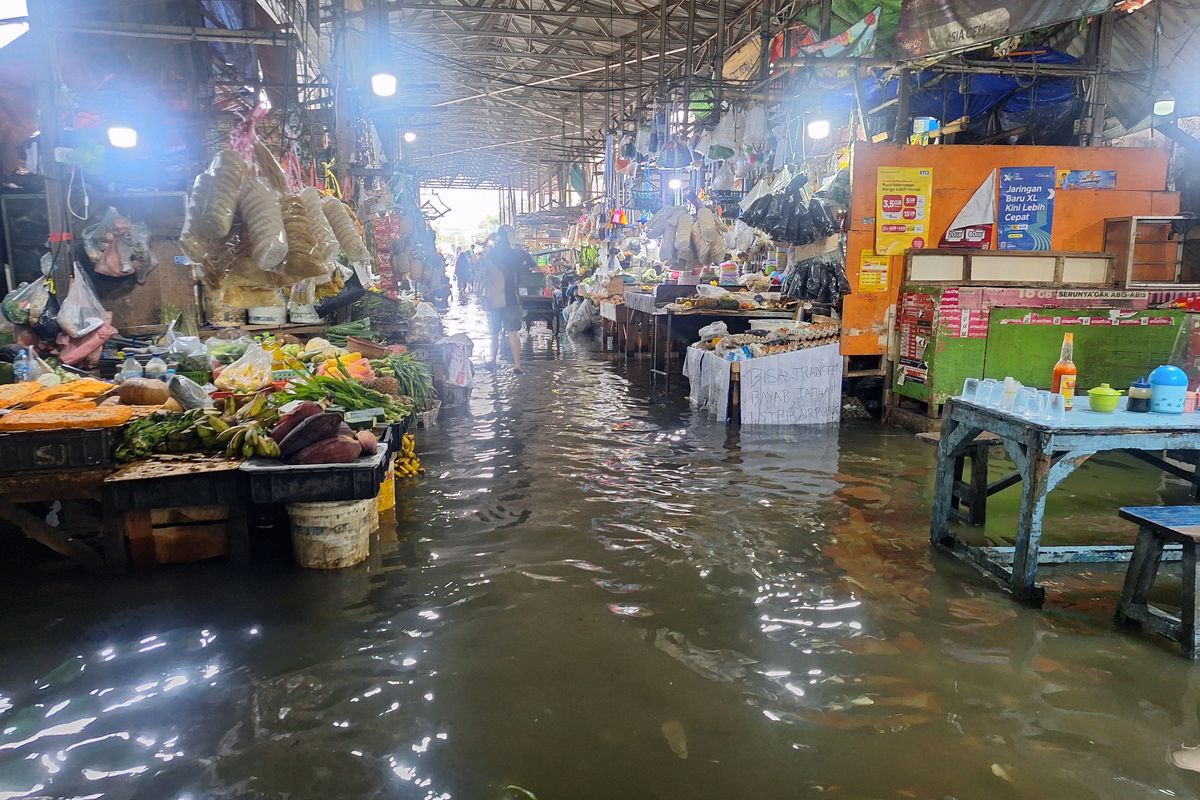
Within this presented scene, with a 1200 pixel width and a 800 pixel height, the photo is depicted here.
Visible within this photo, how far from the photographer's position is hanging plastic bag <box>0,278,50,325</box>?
240 inches

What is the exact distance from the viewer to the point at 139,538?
406 centimetres

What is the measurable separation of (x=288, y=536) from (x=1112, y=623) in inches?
176

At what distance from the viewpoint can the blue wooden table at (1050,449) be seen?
11.8 ft

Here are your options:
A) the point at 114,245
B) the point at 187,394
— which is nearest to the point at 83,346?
the point at 114,245

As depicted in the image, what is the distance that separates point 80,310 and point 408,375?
275cm

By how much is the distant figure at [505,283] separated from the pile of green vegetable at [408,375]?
3.70m

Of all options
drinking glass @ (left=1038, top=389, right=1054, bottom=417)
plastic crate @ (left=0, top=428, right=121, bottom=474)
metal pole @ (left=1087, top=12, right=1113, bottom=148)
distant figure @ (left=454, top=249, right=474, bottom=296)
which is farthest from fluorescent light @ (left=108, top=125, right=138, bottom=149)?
distant figure @ (left=454, top=249, right=474, bottom=296)

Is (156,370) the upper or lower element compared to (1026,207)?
lower

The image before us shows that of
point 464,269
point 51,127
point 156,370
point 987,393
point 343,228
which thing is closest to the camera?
point 987,393

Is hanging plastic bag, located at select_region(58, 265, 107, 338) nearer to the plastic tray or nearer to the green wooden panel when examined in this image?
the plastic tray

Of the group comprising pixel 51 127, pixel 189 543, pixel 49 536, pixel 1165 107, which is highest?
Result: pixel 1165 107

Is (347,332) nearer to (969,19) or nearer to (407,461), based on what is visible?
(407,461)

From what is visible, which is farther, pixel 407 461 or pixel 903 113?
pixel 903 113

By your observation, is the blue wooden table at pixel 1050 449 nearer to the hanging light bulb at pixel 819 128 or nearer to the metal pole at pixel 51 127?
the hanging light bulb at pixel 819 128
